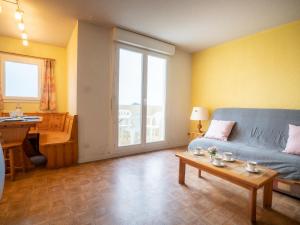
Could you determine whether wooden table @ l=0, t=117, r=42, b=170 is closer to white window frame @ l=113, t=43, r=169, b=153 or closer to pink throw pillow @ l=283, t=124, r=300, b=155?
white window frame @ l=113, t=43, r=169, b=153

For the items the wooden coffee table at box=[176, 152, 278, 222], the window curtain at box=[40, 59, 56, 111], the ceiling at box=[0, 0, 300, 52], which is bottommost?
the wooden coffee table at box=[176, 152, 278, 222]

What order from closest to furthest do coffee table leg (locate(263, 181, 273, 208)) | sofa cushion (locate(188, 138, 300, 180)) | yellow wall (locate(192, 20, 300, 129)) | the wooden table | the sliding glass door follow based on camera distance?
coffee table leg (locate(263, 181, 273, 208)) → sofa cushion (locate(188, 138, 300, 180)) → the wooden table → yellow wall (locate(192, 20, 300, 129)) → the sliding glass door

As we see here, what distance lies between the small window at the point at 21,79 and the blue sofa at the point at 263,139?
3613 mm

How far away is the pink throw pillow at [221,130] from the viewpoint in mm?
3111

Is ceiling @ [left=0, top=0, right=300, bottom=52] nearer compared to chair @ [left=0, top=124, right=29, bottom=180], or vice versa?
chair @ [left=0, top=124, right=29, bottom=180]

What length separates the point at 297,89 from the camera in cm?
281

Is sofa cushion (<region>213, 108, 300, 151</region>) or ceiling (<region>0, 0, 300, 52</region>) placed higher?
ceiling (<region>0, 0, 300, 52</region>)

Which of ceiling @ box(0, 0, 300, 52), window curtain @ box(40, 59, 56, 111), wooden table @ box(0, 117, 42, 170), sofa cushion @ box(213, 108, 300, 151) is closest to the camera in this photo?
wooden table @ box(0, 117, 42, 170)

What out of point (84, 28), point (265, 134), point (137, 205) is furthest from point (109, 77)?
point (265, 134)

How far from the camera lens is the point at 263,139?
2.82 metres

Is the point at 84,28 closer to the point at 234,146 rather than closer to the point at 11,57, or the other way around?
the point at 11,57

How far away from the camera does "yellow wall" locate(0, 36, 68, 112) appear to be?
11.5 ft

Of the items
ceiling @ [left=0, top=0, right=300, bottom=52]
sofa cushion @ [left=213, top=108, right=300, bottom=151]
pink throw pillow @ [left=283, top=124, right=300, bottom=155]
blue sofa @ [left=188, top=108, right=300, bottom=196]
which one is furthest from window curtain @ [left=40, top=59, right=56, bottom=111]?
pink throw pillow @ [left=283, top=124, right=300, bottom=155]

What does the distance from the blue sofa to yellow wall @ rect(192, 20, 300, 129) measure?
0.31m
